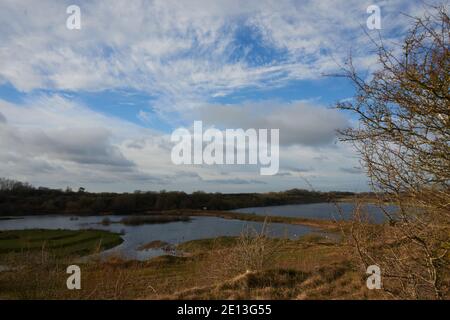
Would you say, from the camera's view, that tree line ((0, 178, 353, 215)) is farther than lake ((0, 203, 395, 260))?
Yes

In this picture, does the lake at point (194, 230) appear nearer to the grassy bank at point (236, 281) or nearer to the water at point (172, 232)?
the water at point (172, 232)

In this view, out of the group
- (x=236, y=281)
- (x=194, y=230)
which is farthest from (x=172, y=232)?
(x=236, y=281)

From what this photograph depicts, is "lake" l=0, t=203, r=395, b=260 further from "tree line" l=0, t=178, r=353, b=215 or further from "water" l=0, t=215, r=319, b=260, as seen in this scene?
"tree line" l=0, t=178, r=353, b=215

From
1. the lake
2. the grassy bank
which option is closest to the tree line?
the lake

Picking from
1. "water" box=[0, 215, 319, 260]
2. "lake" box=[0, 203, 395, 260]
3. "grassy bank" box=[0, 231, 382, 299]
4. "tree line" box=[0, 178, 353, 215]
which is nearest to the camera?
"grassy bank" box=[0, 231, 382, 299]

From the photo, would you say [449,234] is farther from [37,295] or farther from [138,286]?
[138,286]

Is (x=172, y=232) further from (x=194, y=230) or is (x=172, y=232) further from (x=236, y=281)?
(x=236, y=281)

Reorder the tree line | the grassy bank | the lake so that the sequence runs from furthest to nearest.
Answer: the tree line < the lake < the grassy bank

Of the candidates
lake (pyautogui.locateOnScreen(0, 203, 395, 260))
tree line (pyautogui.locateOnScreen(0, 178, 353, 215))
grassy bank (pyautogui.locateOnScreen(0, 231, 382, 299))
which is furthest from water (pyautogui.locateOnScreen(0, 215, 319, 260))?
tree line (pyautogui.locateOnScreen(0, 178, 353, 215))

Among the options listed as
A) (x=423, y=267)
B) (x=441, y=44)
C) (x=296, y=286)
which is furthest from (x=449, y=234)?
(x=296, y=286)

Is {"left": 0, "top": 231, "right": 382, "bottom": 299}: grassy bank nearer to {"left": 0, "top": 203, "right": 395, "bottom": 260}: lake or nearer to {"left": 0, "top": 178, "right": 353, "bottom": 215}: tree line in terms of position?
{"left": 0, "top": 203, "right": 395, "bottom": 260}: lake

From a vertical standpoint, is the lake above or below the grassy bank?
below

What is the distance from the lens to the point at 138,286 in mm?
14875
